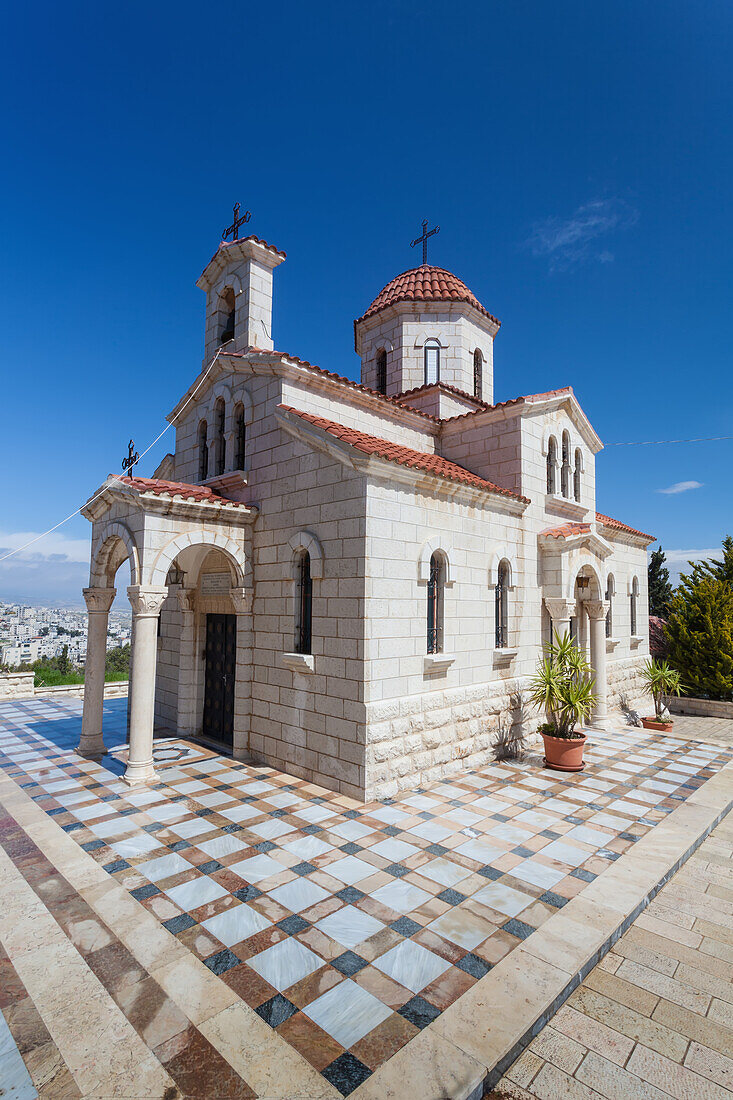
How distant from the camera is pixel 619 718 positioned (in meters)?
14.5

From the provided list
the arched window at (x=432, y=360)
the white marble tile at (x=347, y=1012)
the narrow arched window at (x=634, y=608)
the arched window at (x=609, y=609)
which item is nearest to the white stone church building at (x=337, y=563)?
the arched window at (x=432, y=360)

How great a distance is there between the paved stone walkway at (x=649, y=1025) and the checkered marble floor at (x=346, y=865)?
661 millimetres

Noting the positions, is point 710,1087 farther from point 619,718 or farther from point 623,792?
point 619,718

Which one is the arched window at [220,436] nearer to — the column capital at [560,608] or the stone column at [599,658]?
the column capital at [560,608]

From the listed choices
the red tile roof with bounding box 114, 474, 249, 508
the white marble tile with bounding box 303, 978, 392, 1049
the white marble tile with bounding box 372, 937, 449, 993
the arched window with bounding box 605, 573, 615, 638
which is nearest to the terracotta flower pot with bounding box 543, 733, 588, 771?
the white marble tile with bounding box 372, 937, 449, 993

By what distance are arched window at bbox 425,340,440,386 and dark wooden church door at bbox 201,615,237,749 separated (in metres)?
8.53

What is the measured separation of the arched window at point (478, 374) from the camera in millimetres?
15539

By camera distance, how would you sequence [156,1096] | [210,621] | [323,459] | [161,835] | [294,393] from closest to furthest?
[156,1096]
[161,835]
[323,459]
[294,393]
[210,621]

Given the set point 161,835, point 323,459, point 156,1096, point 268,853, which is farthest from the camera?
point 323,459

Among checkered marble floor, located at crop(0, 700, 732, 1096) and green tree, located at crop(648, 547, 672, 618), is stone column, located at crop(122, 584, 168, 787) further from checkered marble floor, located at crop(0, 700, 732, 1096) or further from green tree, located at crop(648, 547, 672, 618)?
green tree, located at crop(648, 547, 672, 618)

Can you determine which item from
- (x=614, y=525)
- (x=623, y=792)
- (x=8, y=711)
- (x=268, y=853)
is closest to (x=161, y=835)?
(x=268, y=853)

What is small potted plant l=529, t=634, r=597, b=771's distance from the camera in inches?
383

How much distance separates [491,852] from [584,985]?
2.12m

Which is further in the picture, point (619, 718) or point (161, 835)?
point (619, 718)
